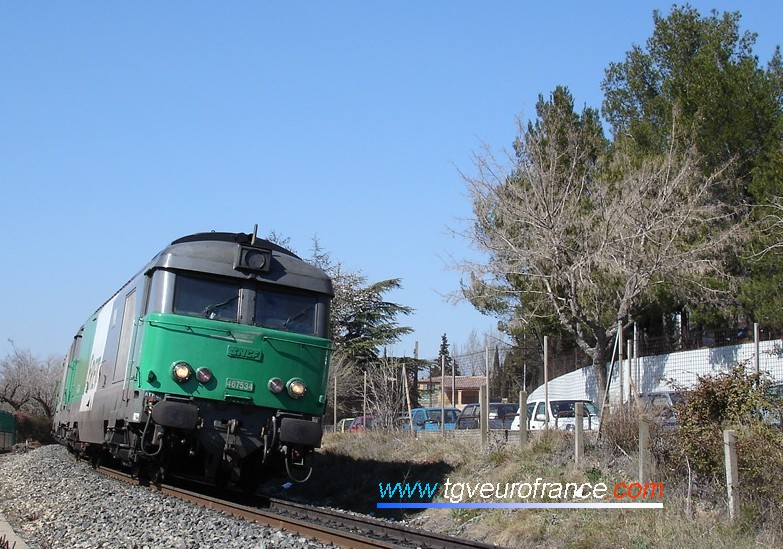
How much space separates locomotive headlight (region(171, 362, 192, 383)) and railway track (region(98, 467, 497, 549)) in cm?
185

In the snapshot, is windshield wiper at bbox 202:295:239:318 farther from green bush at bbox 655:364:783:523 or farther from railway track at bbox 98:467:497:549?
green bush at bbox 655:364:783:523

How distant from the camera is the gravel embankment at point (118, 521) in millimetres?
9383

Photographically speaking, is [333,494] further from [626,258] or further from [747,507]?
[626,258]

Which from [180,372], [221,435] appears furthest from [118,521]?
[180,372]

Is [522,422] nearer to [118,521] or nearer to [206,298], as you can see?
[206,298]

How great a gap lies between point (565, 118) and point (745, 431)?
22.1m

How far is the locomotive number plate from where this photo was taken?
11195 millimetres

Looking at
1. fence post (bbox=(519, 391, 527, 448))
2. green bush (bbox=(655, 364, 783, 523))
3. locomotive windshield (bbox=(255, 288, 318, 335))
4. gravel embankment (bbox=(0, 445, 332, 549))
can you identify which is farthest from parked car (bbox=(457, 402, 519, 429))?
green bush (bbox=(655, 364, 783, 523))

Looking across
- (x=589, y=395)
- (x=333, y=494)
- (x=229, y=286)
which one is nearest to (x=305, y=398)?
(x=229, y=286)

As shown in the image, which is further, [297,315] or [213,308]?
[297,315]

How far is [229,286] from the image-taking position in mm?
11688

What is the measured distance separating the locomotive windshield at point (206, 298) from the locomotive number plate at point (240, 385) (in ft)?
2.71

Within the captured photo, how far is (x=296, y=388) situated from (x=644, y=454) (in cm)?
449

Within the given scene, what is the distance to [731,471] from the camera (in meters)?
9.15
